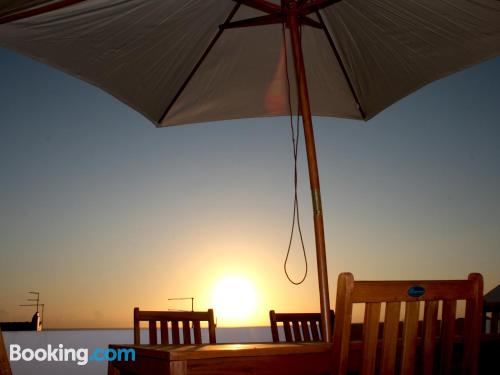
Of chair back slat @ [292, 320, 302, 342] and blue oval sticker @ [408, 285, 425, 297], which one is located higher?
blue oval sticker @ [408, 285, 425, 297]

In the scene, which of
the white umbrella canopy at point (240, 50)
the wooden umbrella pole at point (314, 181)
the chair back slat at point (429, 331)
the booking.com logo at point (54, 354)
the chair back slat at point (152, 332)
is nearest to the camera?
the chair back slat at point (429, 331)

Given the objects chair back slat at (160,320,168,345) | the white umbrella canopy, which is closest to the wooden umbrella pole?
the white umbrella canopy

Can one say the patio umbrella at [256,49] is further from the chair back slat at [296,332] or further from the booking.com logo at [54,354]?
the booking.com logo at [54,354]

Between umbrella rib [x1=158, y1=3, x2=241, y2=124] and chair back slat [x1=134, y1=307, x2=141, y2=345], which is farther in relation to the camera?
umbrella rib [x1=158, y1=3, x2=241, y2=124]

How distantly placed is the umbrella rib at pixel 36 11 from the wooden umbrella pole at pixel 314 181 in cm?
112

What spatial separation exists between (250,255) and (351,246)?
6.08 ft

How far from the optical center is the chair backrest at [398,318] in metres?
1.22

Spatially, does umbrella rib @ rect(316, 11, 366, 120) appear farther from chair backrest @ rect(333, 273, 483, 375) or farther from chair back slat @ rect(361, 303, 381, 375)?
chair back slat @ rect(361, 303, 381, 375)

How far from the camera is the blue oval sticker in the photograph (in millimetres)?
1295

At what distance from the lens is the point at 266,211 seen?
8820mm

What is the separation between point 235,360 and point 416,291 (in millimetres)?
528

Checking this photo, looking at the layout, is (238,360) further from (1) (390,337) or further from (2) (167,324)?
(2) (167,324)

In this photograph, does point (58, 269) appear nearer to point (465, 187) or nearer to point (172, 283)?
point (172, 283)

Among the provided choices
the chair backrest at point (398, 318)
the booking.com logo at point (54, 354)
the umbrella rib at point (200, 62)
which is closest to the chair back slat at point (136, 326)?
the booking.com logo at point (54, 354)
